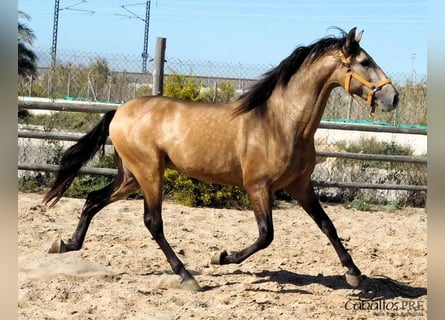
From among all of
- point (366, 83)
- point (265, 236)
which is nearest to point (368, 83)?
point (366, 83)

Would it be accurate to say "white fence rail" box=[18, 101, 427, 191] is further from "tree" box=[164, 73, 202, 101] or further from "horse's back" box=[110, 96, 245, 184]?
"horse's back" box=[110, 96, 245, 184]

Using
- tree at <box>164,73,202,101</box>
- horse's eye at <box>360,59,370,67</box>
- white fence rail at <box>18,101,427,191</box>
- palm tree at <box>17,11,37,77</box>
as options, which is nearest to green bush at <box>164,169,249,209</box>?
white fence rail at <box>18,101,427,191</box>

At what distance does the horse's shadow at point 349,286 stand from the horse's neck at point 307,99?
1.21 m

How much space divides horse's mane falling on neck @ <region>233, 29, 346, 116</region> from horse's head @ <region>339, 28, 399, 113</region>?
248 millimetres

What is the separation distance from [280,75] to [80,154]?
6.69 ft

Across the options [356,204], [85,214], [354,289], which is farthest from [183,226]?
[356,204]

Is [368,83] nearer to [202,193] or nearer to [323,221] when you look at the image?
[323,221]

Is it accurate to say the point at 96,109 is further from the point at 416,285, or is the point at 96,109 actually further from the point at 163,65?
the point at 416,285

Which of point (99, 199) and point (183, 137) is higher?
point (183, 137)

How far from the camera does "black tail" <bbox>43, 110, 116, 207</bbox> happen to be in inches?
217

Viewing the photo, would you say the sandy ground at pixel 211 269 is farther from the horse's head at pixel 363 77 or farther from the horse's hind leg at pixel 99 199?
the horse's head at pixel 363 77

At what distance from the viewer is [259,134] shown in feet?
15.3

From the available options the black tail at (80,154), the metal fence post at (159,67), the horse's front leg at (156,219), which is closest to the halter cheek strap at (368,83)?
the horse's front leg at (156,219)

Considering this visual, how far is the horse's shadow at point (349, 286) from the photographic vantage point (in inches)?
181
